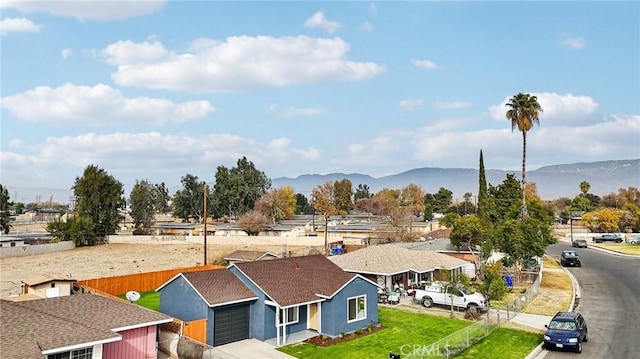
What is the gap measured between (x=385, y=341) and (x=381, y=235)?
54.1 m

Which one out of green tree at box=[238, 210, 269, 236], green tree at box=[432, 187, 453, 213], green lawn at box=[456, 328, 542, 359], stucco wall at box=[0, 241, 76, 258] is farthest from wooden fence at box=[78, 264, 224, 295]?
green tree at box=[432, 187, 453, 213]

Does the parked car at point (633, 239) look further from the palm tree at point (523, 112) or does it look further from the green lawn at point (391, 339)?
the green lawn at point (391, 339)

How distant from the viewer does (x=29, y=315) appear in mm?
19719

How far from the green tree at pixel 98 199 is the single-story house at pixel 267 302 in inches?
2888

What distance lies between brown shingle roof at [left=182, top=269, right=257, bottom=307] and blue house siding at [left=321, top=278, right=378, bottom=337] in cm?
435

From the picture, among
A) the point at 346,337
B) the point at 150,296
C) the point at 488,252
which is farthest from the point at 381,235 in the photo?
the point at 346,337

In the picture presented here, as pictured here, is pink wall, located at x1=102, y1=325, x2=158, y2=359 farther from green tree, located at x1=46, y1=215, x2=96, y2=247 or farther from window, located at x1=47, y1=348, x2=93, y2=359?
green tree, located at x1=46, y1=215, x2=96, y2=247

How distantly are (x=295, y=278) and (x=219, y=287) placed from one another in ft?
15.7

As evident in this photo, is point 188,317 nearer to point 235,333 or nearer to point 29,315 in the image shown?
point 235,333

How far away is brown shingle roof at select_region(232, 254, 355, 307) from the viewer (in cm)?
2677

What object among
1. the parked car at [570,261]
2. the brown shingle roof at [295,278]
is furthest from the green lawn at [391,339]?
the parked car at [570,261]

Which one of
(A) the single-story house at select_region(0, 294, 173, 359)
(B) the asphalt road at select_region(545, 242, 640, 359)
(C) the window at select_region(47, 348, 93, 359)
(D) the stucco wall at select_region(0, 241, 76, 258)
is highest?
(A) the single-story house at select_region(0, 294, 173, 359)

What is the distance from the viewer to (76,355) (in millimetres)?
18797

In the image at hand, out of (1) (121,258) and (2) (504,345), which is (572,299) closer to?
(2) (504,345)
